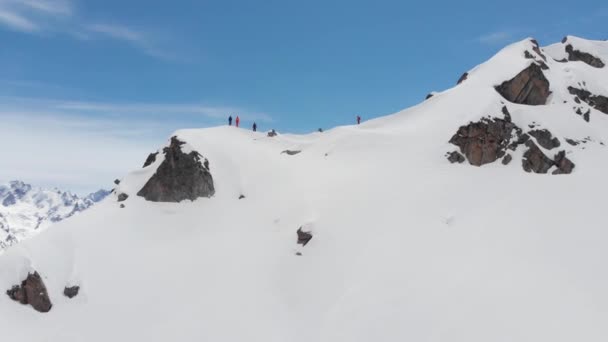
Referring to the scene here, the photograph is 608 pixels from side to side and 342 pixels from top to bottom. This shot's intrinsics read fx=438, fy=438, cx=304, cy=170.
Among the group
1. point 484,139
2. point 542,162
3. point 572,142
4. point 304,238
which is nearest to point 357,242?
point 304,238

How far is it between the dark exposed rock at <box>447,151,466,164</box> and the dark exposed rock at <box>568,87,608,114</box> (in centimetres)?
2044

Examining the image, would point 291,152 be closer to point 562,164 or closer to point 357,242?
point 357,242

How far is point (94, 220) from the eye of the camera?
34.9m

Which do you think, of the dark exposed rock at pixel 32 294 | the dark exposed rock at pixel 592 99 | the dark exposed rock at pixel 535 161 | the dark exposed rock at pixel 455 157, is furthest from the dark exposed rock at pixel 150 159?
the dark exposed rock at pixel 592 99

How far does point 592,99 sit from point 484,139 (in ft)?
65.6

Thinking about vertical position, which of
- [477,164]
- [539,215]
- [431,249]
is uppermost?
[477,164]

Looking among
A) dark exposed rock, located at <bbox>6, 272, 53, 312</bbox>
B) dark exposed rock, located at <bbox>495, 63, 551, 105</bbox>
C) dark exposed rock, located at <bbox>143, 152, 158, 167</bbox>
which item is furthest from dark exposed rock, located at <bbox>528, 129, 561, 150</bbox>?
dark exposed rock, located at <bbox>6, 272, 53, 312</bbox>

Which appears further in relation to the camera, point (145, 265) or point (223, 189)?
point (223, 189)

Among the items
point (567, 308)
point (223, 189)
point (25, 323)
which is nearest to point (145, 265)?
point (25, 323)

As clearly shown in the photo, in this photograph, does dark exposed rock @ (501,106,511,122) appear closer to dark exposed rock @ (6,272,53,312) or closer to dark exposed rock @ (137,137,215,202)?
dark exposed rock @ (137,137,215,202)

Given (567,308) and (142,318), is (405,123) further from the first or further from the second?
(142,318)

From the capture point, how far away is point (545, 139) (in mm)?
41688

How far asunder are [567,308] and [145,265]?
2661cm

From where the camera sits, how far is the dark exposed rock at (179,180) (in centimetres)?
3872
